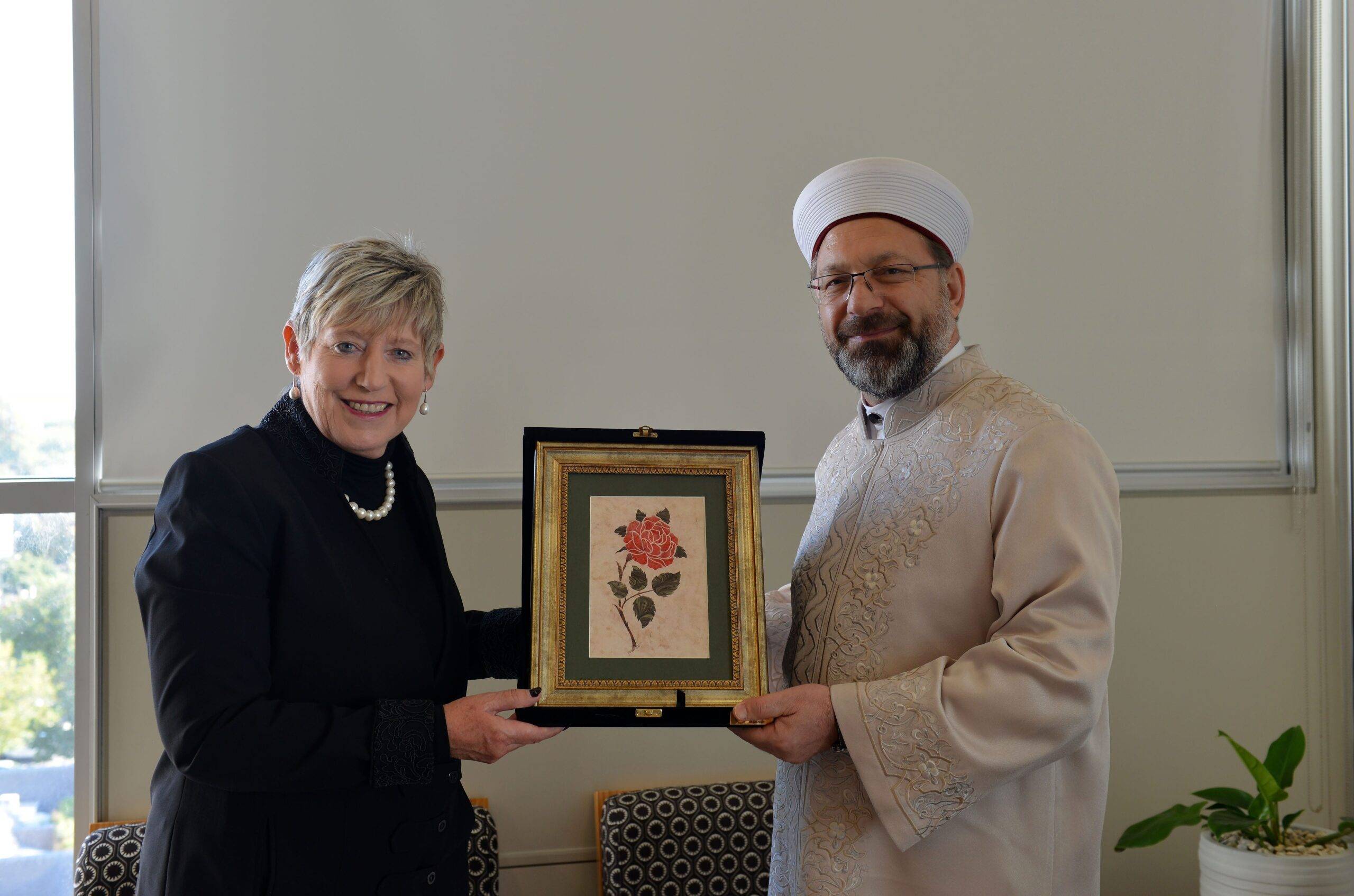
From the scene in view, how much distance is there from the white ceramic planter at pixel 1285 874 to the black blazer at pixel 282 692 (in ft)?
7.08

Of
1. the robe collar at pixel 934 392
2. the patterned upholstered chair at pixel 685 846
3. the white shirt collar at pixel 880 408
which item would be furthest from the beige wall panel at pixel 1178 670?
the robe collar at pixel 934 392

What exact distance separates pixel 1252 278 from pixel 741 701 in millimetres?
2720

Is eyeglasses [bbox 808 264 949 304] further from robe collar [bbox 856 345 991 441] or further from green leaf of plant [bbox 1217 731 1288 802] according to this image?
green leaf of plant [bbox 1217 731 1288 802]

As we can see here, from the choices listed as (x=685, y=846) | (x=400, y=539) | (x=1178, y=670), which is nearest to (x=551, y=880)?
(x=685, y=846)

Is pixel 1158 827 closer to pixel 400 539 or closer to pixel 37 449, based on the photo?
pixel 400 539

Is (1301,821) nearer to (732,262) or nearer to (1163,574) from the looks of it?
(1163,574)

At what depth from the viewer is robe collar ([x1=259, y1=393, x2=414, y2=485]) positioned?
5.67 ft

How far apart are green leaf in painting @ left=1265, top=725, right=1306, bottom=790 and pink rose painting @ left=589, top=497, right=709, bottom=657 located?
78.9 inches

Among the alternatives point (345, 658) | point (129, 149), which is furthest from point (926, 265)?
point (129, 149)

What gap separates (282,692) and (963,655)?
112cm

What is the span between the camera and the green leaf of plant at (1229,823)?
2.74 metres

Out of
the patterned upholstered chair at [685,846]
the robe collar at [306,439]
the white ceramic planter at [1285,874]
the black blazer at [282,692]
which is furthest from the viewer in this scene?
the patterned upholstered chair at [685,846]

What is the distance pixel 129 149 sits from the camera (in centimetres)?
273

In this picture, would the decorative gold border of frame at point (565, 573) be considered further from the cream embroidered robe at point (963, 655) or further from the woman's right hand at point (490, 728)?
the cream embroidered robe at point (963, 655)
